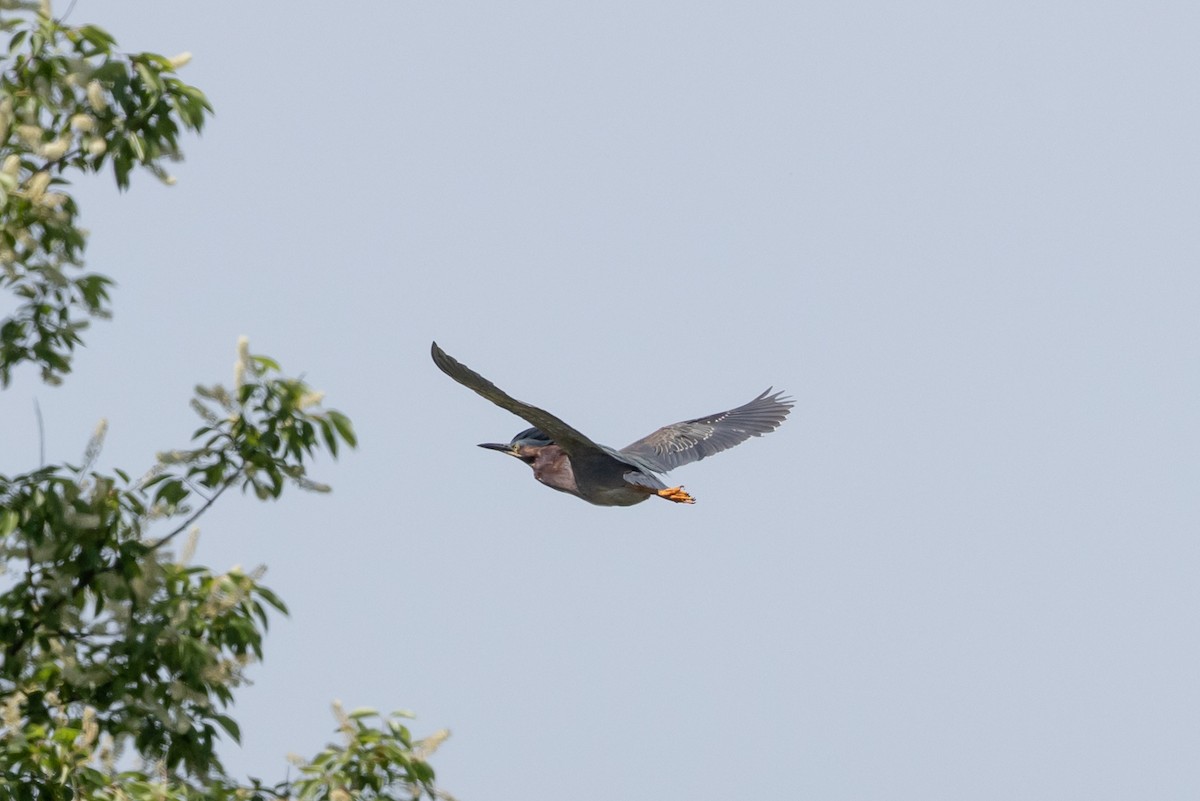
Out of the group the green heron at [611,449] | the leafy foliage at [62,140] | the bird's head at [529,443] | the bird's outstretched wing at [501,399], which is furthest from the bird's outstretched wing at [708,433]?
the leafy foliage at [62,140]

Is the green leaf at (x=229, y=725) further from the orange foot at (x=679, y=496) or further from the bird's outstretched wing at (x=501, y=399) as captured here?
the orange foot at (x=679, y=496)

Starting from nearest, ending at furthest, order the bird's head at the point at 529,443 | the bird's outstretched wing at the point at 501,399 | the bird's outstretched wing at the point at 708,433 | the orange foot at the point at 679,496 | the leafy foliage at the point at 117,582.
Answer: the leafy foliage at the point at 117,582
the bird's outstretched wing at the point at 501,399
the orange foot at the point at 679,496
the bird's head at the point at 529,443
the bird's outstretched wing at the point at 708,433

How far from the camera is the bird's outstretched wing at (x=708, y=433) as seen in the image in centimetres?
1277

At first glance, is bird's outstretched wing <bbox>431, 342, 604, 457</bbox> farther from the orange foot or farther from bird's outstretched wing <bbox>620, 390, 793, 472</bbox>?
bird's outstretched wing <bbox>620, 390, 793, 472</bbox>

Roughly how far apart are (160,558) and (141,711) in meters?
0.49

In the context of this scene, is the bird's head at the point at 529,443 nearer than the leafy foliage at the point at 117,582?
No

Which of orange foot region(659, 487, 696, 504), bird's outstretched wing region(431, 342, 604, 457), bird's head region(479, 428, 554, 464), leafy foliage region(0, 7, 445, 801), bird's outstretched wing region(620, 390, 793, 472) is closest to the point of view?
leafy foliage region(0, 7, 445, 801)

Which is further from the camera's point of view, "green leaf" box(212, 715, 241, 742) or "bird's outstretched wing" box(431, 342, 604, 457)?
"bird's outstretched wing" box(431, 342, 604, 457)

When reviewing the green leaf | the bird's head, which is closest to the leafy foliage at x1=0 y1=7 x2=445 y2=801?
the green leaf

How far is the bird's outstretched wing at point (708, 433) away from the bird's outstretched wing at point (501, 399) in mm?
2118

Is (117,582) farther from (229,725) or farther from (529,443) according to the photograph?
(529,443)

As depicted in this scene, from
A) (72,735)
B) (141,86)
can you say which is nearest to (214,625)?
(72,735)

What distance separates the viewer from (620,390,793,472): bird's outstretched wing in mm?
12773

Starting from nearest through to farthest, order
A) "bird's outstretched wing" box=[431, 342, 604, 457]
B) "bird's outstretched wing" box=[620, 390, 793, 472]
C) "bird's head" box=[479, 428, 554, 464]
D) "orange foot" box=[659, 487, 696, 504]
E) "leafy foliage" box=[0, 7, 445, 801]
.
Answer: "leafy foliage" box=[0, 7, 445, 801] → "bird's outstretched wing" box=[431, 342, 604, 457] → "orange foot" box=[659, 487, 696, 504] → "bird's head" box=[479, 428, 554, 464] → "bird's outstretched wing" box=[620, 390, 793, 472]
